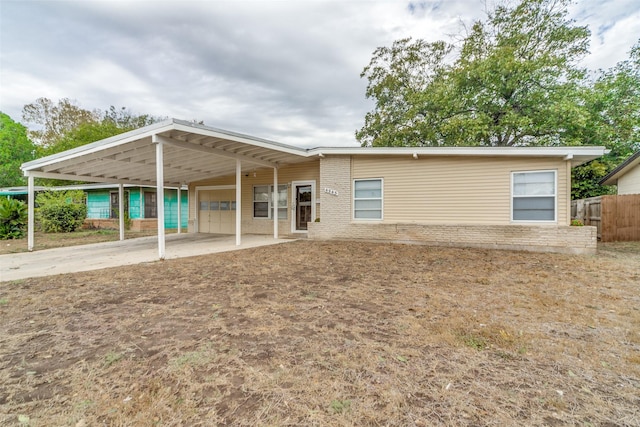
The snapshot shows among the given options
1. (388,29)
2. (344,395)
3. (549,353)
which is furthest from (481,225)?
(388,29)

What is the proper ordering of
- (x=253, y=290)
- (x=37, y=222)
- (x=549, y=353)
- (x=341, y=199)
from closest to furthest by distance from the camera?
(x=549, y=353), (x=253, y=290), (x=341, y=199), (x=37, y=222)

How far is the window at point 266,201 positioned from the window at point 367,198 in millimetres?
3192

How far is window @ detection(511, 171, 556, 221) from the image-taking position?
7.99m

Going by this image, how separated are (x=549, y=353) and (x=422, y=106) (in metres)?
15.7

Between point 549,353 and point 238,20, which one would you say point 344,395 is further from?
point 238,20

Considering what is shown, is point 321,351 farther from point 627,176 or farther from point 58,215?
point 58,215

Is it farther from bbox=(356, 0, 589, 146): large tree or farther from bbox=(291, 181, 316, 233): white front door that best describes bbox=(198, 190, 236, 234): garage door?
bbox=(356, 0, 589, 146): large tree

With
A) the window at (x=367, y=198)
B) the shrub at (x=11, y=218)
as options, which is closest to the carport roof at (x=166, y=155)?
the window at (x=367, y=198)

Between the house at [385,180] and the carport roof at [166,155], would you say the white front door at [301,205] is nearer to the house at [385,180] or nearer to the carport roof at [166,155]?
the house at [385,180]

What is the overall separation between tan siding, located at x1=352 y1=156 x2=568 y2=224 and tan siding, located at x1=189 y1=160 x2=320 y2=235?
79.6 inches

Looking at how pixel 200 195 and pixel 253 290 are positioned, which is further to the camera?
pixel 200 195

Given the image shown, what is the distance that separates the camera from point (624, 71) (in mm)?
14586

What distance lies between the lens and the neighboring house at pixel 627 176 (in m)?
12.2

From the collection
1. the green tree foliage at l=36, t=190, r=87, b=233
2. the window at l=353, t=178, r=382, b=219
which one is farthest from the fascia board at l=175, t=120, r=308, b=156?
the green tree foliage at l=36, t=190, r=87, b=233
